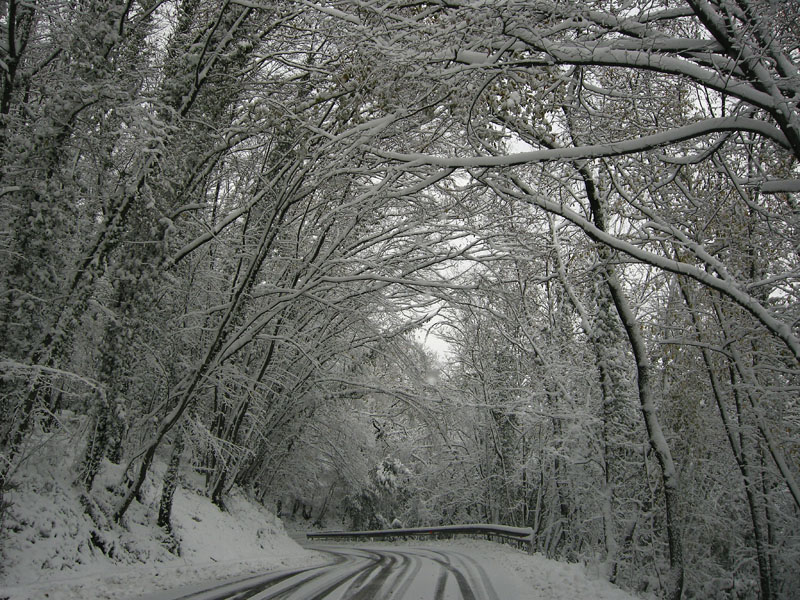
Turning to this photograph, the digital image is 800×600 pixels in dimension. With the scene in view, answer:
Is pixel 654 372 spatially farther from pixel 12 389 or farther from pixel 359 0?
pixel 12 389

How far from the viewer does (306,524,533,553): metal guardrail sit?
14.1 meters

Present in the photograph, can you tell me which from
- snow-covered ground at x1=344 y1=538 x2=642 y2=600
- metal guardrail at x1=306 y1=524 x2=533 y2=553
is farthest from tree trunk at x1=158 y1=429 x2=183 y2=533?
metal guardrail at x1=306 y1=524 x2=533 y2=553

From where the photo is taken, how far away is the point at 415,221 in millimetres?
8641

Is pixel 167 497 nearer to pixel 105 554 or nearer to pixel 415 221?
pixel 105 554

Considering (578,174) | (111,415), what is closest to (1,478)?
(111,415)

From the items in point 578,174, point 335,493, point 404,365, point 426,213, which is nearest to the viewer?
point 578,174

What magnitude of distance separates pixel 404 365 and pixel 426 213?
162 inches

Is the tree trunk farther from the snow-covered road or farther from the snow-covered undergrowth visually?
the snow-covered road

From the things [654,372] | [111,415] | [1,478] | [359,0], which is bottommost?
[1,478]

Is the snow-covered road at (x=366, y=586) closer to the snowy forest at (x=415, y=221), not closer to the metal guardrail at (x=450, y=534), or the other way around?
the snowy forest at (x=415, y=221)

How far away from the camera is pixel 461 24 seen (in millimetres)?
4547

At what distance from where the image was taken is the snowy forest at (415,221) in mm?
4980

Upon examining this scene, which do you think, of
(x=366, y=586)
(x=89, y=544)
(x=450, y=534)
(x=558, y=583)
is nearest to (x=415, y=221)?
(x=366, y=586)

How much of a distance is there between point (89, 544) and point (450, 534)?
19283mm
